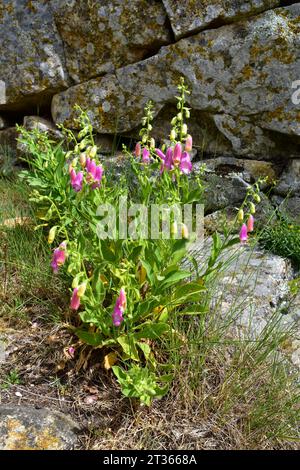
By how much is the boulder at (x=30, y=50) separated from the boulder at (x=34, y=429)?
2623 mm

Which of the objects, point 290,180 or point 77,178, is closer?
point 77,178

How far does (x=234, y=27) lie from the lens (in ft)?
11.2

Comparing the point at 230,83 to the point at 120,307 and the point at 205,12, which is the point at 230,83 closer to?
the point at 205,12

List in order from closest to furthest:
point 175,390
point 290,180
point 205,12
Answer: point 175,390 < point 205,12 < point 290,180

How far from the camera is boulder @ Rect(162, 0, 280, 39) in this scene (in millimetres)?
3348

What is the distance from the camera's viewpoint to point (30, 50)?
3857 mm

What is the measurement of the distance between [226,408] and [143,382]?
47cm

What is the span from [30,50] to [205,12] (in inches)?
55.8

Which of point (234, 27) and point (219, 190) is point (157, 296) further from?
point (234, 27)

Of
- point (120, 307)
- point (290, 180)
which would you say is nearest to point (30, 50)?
point (290, 180)

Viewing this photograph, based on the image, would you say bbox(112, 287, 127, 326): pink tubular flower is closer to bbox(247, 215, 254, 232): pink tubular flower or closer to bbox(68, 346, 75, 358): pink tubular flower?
bbox(68, 346, 75, 358): pink tubular flower

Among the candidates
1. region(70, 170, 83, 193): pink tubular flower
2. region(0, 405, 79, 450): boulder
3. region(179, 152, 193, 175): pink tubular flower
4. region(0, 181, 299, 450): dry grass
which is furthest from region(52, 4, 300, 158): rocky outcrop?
region(0, 405, 79, 450): boulder

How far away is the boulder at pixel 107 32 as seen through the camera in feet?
11.6

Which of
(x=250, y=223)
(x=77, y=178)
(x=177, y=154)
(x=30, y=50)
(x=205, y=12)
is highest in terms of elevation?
(x=205, y=12)
